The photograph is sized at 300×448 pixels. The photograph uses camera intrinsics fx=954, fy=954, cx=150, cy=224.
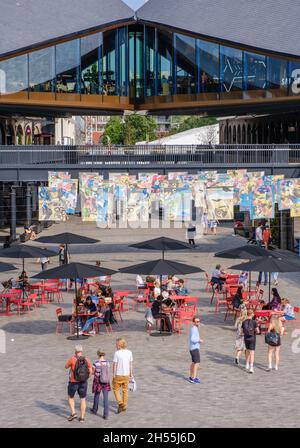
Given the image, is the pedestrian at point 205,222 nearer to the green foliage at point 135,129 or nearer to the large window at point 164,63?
the large window at point 164,63

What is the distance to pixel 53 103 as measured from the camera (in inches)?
1906

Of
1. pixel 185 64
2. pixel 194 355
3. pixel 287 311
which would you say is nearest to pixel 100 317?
pixel 287 311

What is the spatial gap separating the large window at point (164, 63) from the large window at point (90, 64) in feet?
10.8

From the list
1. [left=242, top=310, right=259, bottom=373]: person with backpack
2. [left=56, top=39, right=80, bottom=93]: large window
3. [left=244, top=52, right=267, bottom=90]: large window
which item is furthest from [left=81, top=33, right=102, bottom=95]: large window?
[left=242, top=310, right=259, bottom=373]: person with backpack

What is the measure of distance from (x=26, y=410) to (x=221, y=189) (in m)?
22.9

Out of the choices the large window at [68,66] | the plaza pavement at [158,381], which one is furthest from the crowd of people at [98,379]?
the large window at [68,66]

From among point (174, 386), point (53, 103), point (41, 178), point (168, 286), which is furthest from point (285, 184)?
point (174, 386)

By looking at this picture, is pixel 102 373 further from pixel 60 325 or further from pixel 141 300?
pixel 141 300

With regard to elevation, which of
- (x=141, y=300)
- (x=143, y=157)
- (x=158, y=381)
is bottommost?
(x=158, y=381)

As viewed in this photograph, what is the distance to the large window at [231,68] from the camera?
159 feet

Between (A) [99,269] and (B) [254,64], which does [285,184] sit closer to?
(B) [254,64]

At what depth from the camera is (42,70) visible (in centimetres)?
4803

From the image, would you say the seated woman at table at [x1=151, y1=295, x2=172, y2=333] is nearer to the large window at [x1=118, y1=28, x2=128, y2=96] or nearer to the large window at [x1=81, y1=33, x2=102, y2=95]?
the large window at [x1=81, y1=33, x2=102, y2=95]

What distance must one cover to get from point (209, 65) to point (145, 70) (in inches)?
149
